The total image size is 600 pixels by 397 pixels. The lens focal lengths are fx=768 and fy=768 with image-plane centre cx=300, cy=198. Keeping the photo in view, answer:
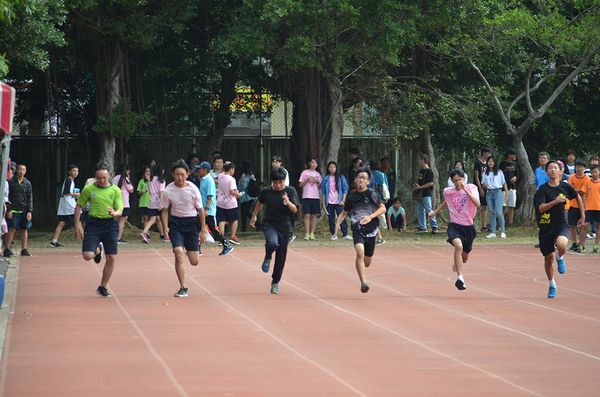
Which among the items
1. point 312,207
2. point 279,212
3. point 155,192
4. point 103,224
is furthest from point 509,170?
point 103,224

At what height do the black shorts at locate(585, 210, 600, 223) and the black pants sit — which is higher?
the black shorts at locate(585, 210, 600, 223)

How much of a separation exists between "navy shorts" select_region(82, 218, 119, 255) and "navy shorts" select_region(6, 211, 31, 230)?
4468mm

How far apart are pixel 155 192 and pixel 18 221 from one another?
11.5ft

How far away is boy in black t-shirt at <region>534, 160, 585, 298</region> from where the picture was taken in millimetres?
9953

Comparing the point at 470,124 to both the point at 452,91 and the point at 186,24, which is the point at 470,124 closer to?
the point at 452,91

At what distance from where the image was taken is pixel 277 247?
9.91 metres

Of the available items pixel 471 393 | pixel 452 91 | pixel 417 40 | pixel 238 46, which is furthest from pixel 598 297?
pixel 452 91

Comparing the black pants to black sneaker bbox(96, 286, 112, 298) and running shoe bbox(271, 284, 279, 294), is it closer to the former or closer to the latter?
running shoe bbox(271, 284, 279, 294)

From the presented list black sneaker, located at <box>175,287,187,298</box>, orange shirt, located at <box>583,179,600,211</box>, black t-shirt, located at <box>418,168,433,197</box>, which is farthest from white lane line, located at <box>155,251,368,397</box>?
black t-shirt, located at <box>418,168,433,197</box>

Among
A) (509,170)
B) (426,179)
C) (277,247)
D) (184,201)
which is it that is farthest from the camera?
(509,170)

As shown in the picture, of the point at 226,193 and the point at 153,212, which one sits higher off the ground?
the point at 226,193

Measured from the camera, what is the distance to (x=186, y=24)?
1898 cm

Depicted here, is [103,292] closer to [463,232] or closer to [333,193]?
[463,232]

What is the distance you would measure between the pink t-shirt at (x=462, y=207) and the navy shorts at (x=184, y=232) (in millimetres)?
3429
